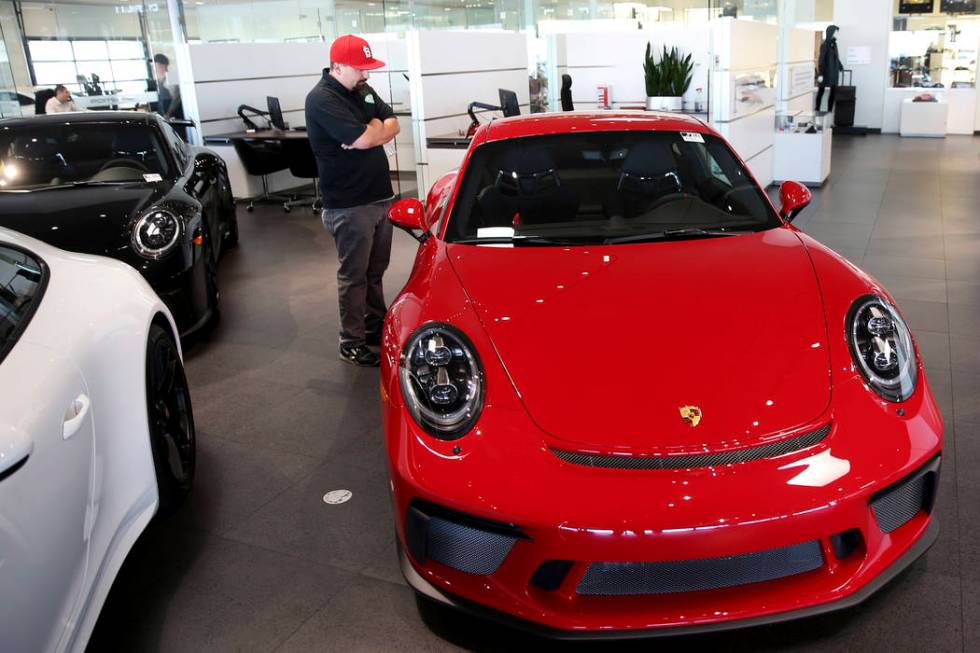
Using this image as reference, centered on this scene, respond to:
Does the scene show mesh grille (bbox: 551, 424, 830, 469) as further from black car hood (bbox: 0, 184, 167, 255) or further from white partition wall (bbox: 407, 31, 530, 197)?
white partition wall (bbox: 407, 31, 530, 197)

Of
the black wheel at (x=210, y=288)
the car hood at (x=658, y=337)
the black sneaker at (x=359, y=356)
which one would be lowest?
the black sneaker at (x=359, y=356)

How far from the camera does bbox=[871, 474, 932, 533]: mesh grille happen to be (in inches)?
73.7

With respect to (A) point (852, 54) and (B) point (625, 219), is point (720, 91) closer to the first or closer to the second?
(B) point (625, 219)

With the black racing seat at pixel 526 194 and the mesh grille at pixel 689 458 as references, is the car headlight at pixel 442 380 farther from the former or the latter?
the black racing seat at pixel 526 194

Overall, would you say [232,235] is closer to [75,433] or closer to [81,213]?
[81,213]

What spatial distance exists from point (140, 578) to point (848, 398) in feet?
6.64

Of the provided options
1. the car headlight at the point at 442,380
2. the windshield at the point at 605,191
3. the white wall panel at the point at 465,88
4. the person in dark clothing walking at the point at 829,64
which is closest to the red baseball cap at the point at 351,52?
the windshield at the point at 605,191

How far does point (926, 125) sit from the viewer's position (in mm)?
13953

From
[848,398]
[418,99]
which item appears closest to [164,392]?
[848,398]

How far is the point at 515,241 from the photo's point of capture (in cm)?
276

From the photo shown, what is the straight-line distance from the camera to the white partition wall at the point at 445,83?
816 centimetres

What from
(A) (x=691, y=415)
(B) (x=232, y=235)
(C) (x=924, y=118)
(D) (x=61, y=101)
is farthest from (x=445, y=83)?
(C) (x=924, y=118)

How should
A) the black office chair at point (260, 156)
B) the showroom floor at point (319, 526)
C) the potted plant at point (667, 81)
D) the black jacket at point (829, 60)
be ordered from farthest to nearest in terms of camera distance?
1. the black jacket at point (829, 60)
2. the black office chair at point (260, 156)
3. the potted plant at point (667, 81)
4. the showroom floor at point (319, 526)

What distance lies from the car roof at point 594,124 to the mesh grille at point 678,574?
1.82 meters
